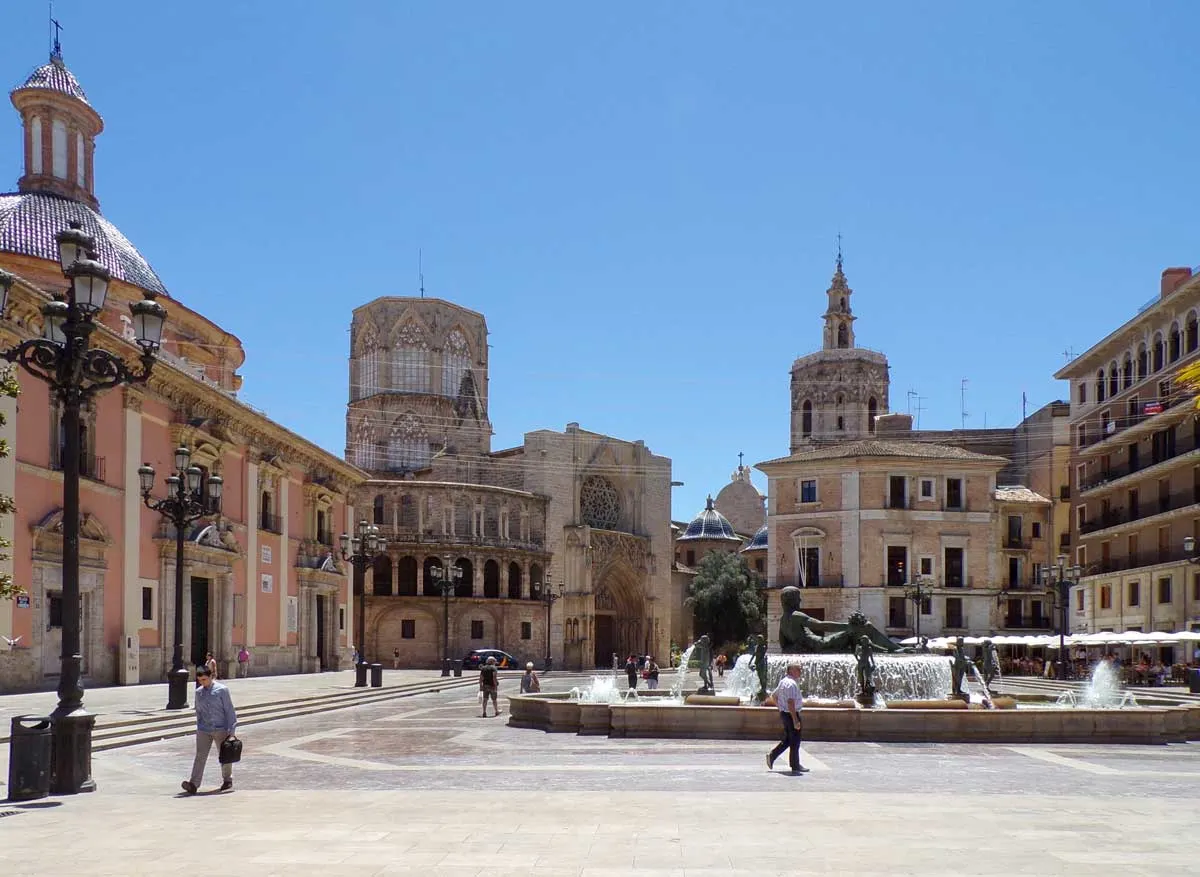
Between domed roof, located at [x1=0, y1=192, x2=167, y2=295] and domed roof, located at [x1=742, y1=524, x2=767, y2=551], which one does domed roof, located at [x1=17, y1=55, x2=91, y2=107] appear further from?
domed roof, located at [x1=742, y1=524, x2=767, y2=551]

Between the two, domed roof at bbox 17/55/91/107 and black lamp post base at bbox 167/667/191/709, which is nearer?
black lamp post base at bbox 167/667/191/709

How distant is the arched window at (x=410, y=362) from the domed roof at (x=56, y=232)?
2789 centimetres

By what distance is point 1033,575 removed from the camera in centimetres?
5772

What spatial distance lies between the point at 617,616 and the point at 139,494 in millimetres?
42666

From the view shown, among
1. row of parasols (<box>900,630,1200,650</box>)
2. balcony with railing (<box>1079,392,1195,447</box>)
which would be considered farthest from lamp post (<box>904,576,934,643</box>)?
balcony with railing (<box>1079,392,1195,447</box>)

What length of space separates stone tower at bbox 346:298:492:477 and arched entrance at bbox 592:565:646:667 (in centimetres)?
1074

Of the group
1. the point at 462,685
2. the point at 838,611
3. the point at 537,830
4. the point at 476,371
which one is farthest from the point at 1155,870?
the point at 476,371

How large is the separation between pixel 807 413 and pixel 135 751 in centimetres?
8868

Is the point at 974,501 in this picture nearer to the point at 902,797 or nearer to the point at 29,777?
the point at 902,797

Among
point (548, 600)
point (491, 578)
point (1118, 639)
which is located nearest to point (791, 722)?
point (1118, 639)

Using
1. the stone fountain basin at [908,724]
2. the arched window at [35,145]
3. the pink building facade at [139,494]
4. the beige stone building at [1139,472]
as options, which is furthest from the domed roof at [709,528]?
the stone fountain basin at [908,724]

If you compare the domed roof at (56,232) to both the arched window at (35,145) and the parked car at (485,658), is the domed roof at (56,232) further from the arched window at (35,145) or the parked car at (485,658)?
the parked car at (485,658)

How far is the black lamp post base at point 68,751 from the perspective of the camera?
1145 centimetres

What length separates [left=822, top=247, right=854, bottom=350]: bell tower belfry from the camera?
10269 centimetres
